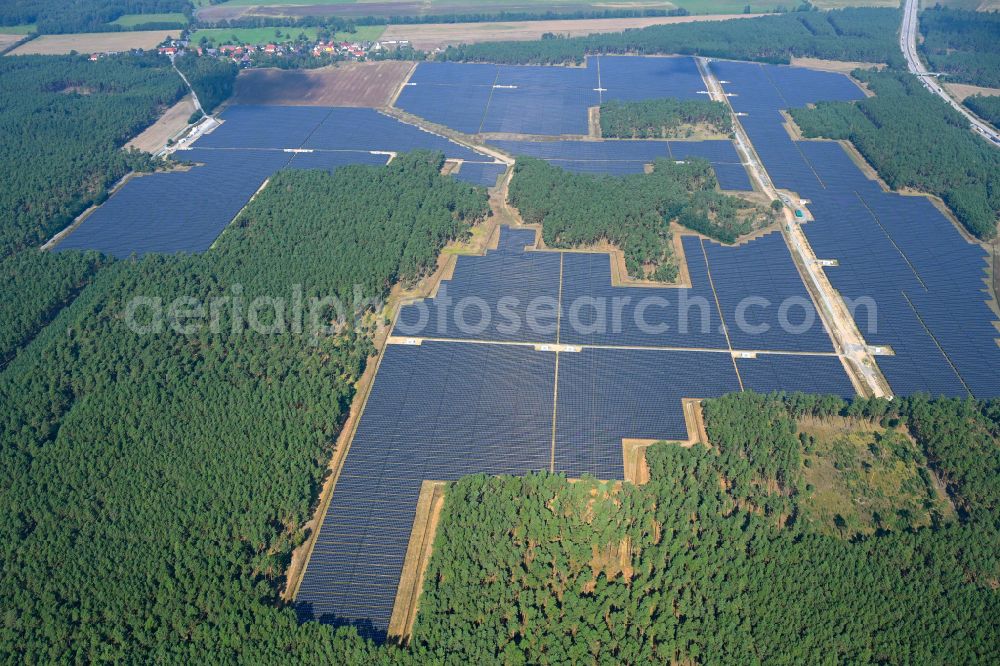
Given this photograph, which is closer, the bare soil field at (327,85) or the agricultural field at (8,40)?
the bare soil field at (327,85)

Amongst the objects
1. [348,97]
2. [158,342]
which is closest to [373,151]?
[348,97]

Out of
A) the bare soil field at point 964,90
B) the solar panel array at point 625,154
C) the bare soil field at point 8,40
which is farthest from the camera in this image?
the bare soil field at point 8,40

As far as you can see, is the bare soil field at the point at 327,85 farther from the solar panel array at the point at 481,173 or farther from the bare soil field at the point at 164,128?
the solar panel array at the point at 481,173

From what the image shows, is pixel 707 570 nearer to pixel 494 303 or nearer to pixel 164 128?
pixel 494 303

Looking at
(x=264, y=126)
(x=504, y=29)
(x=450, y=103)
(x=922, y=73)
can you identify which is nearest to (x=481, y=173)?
(x=450, y=103)

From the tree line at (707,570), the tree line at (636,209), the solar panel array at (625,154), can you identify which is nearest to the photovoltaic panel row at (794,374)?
the tree line at (707,570)
